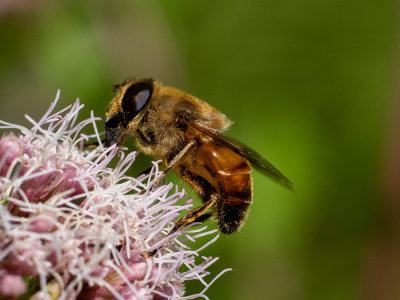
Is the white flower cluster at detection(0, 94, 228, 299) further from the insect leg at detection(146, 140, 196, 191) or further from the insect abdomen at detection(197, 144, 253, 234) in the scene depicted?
the insect abdomen at detection(197, 144, 253, 234)

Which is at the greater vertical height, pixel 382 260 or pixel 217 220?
pixel 217 220

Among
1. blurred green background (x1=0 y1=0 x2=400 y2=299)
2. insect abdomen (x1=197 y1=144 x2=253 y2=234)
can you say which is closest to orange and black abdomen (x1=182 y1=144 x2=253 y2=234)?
insect abdomen (x1=197 y1=144 x2=253 y2=234)

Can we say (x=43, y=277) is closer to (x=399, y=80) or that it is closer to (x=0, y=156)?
(x=0, y=156)

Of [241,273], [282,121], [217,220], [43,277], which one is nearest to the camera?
[43,277]

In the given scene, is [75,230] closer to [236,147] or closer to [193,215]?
[193,215]

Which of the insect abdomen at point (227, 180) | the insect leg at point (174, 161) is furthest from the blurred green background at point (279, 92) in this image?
the insect leg at point (174, 161)

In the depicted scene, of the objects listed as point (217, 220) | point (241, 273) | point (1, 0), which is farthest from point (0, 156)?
point (1, 0)

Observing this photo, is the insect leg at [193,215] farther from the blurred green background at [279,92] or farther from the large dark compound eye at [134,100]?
the blurred green background at [279,92]

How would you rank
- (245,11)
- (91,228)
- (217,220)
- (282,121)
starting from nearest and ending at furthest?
(91,228) → (217,220) → (282,121) → (245,11)
